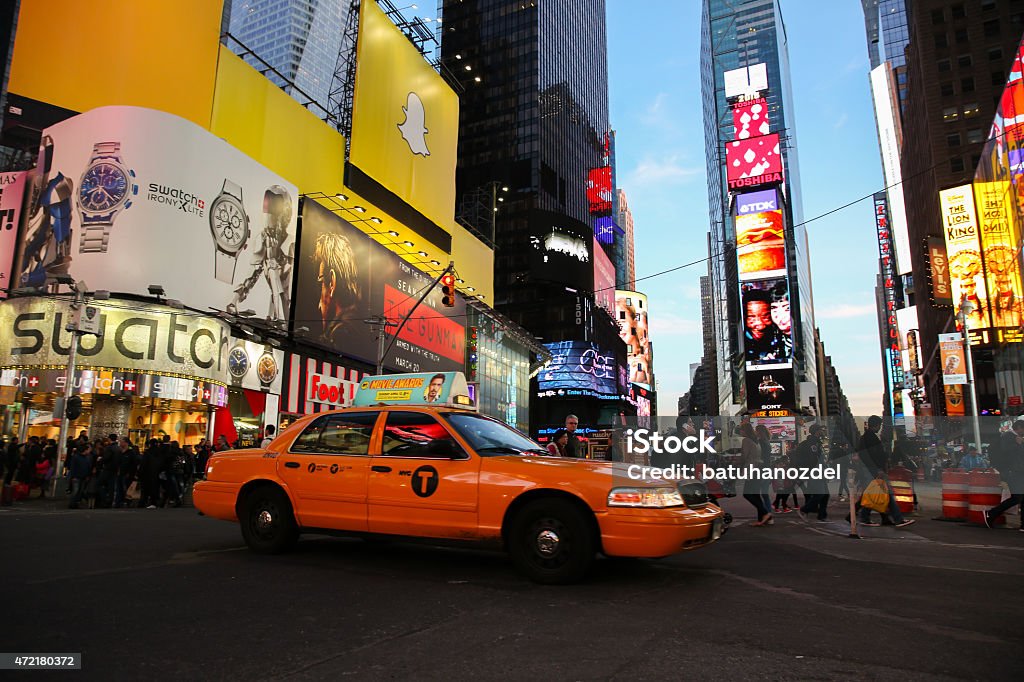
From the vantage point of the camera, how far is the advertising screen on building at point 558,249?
89938mm

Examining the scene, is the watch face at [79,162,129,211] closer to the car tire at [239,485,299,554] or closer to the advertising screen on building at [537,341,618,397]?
the car tire at [239,485,299,554]

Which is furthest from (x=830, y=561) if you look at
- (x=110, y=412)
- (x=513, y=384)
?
(x=513, y=384)

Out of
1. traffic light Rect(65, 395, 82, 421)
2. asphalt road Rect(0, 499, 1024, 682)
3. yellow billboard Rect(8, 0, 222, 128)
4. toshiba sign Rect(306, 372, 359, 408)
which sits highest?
yellow billboard Rect(8, 0, 222, 128)

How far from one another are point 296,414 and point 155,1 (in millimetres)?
18049

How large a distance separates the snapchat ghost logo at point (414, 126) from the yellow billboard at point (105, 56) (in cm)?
1573

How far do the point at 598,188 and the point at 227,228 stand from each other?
9779cm

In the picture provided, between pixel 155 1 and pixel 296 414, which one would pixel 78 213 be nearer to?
pixel 155 1

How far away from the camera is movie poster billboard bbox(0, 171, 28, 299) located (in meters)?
24.6

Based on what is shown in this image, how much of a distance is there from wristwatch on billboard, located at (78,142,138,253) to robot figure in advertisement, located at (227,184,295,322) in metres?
5.42

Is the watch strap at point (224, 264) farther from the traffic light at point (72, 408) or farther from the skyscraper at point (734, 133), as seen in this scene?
the skyscraper at point (734, 133)

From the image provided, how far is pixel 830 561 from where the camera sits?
7.39m

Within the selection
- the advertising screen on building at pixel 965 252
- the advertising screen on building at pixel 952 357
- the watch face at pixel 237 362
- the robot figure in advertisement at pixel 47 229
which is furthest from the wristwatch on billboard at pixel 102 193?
the advertising screen on building at pixel 965 252

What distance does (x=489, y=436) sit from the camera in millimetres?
6605

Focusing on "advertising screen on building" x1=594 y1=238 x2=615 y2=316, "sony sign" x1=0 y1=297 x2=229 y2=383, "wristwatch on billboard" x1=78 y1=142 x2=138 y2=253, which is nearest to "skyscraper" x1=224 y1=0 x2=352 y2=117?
"advertising screen on building" x1=594 y1=238 x2=615 y2=316
